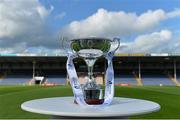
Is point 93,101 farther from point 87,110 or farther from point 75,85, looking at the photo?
point 87,110

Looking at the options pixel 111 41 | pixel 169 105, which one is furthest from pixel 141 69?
pixel 111 41

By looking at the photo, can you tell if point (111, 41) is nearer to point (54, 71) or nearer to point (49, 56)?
point (49, 56)

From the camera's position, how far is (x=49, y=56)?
206ft

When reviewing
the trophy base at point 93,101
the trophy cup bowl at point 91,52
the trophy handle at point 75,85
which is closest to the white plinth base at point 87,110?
the trophy handle at point 75,85

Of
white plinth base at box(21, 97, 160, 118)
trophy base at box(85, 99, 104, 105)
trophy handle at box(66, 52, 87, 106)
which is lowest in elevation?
white plinth base at box(21, 97, 160, 118)

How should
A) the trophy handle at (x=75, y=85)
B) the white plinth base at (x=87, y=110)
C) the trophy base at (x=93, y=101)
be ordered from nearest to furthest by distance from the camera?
the white plinth base at (x=87, y=110), the trophy handle at (x=75, y=85), the trophy base at (x=93, y=101)

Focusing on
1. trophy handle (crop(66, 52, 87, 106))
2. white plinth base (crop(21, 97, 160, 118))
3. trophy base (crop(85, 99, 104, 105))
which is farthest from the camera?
trophy base (crop(85, 99, 104, 105))

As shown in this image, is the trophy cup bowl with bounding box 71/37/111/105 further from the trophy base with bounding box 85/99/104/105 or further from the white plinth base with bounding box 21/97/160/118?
the white plinth base with bounding box 21/97/160/118

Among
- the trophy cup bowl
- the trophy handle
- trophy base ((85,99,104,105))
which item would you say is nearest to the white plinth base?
the trophy handle

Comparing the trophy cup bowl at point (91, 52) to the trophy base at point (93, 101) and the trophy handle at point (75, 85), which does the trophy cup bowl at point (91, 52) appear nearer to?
the trophy base at point (93, 101)

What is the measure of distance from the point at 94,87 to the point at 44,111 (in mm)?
1456

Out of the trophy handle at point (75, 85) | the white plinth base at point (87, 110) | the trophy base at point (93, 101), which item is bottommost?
the white plinth base at point (87, 110)

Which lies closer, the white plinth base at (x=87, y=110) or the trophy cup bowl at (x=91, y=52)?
the white plinth base at (x=87, y=110)

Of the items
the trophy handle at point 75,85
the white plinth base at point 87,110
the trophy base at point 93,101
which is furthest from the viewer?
the trophy base at point 93,101
